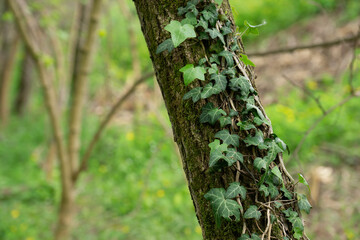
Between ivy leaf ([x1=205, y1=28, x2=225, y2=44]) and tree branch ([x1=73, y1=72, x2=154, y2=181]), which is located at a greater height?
tree branch ([x1=73, y1=72, x2=154, y2=181])

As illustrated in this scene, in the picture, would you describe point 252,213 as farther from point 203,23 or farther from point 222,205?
point 203,23

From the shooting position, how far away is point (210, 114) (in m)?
0.99

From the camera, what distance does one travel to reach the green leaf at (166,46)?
1.01 meters

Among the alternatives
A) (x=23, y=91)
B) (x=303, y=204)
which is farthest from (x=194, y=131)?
(x=23, y=91)

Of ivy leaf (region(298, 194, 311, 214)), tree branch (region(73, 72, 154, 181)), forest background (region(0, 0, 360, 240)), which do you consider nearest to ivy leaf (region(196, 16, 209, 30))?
ivy leaf (region(298, 194, 311, 214))

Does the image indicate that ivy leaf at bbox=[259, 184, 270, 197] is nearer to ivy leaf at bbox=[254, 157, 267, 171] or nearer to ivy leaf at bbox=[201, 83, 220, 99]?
ivy leaf at bbox=[254, 157, 267, 171]

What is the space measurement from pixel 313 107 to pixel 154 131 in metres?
2.97

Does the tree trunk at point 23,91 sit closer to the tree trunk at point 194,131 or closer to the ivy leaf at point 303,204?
the tree trunk at point 194,131

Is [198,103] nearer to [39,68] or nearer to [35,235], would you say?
[39,68]

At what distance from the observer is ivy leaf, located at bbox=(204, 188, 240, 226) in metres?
0.95

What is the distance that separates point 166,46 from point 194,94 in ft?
0.53

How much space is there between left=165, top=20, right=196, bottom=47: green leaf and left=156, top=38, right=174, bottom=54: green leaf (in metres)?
0.04

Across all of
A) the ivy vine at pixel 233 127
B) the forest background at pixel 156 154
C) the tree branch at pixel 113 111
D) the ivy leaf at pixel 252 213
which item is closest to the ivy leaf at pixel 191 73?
the ivy vine at pixel 233 127

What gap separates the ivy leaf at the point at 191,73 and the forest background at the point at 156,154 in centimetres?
158
